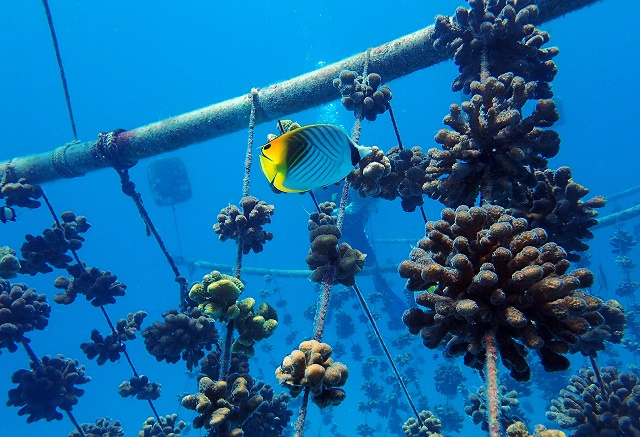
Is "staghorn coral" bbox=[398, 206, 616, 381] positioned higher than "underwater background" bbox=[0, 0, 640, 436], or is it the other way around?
"underwater background" bbox=[0, 0, 640, 436]

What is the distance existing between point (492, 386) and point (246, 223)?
272 cm

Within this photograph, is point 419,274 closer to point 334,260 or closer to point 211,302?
point 334,260

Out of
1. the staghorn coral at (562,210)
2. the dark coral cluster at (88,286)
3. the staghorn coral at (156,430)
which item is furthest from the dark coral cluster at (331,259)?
the dark coral cluster at (88,286)

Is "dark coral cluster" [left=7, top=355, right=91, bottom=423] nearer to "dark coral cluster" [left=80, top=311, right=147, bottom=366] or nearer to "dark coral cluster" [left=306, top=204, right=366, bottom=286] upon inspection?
"dark coral cluster" [left=80, top=311, right=147, bottom=366]

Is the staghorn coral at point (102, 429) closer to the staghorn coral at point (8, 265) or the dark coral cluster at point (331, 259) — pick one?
the staghorn coral at point (8, 265)

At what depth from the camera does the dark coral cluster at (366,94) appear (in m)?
3.95

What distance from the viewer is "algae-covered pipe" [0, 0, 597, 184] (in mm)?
4547

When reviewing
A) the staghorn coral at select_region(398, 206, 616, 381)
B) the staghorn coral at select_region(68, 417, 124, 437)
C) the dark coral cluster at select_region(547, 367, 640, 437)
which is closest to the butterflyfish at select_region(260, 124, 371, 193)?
the staghorn coral at select_region(398, 206, 616, 381)

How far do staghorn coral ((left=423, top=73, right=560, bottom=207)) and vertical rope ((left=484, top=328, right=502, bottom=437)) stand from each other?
3.91 feet

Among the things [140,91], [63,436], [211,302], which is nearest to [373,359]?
[211,302]

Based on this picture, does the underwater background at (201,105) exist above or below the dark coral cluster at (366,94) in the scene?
above

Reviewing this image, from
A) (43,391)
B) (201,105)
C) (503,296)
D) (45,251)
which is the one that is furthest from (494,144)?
(201,105)

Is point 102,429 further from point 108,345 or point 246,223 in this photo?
point 246,223

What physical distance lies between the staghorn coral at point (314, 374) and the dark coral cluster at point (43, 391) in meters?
5.07
